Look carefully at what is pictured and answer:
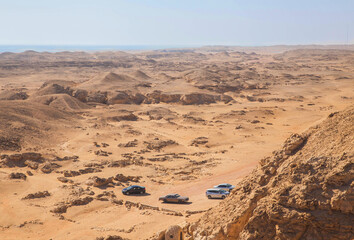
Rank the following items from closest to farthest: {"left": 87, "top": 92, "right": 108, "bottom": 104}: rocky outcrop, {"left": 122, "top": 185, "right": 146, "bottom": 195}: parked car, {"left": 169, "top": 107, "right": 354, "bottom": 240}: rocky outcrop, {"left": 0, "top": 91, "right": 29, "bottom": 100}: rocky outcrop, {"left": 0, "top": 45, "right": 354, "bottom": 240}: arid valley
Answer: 1. {"left": 169, "top": 107, "right": 354, "bottom": 240}: rocky outcrop
2. {"left": 0, "top": 45, "right": 354, "bottom": 240}: arid valley
3. {"left": 122, "top": 185, "right": 146, "bottom": 195}: parked car
4. {"left": 0, "top": 91, "right": 29, "bottom": 100}: rocky outcrop
5. {"left": 87, "top": 92, "right": 108, "bottom": 104}: rocky outcrop

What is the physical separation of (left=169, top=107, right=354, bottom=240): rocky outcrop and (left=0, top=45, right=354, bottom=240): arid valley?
0.13 m

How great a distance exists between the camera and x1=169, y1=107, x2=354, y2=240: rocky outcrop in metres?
8.53

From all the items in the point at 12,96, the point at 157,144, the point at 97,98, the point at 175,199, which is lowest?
the point at 157,144

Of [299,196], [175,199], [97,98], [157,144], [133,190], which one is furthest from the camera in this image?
[97,98]

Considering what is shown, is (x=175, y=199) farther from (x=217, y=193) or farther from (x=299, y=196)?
(x=299, y=196)

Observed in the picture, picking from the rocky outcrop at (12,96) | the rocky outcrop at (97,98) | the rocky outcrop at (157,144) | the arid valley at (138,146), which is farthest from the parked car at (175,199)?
the rocky outcrop at (12,96)

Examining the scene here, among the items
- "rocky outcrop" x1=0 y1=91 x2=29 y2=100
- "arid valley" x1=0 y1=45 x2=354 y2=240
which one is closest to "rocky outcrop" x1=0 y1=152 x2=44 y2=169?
"arid valley" x1=0 y1=45 x2=354 y2=240

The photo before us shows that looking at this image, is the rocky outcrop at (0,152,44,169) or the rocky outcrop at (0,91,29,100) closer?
the rocky outcrop at (0,152,44,169)

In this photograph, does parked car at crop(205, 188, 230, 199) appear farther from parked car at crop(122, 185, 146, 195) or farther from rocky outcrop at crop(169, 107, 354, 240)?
rocky outcrop at crop(169, 107, 354, 240)

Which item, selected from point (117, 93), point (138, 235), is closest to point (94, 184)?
point (138, 235)

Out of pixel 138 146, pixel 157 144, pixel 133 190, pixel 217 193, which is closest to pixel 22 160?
pixel 138 146

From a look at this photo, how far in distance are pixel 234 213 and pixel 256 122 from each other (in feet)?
121

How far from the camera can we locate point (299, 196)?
898cm

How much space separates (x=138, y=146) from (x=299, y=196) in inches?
1055
